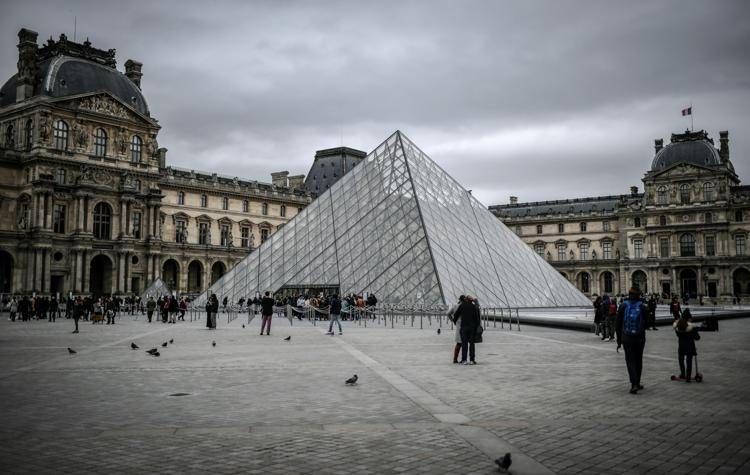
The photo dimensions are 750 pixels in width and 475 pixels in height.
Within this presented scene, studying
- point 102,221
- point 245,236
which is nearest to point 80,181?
point 102,221

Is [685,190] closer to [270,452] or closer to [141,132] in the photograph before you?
[141,132]

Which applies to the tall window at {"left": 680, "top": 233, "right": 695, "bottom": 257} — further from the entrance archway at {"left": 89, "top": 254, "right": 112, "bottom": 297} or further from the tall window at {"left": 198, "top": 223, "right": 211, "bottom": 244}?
the entrance archway at {"left": 89, "top": 254, "right": 112, "bottom": 297}

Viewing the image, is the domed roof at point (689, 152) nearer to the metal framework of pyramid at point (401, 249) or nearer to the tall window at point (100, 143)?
the metal framework of pyramid at point (401, 249)

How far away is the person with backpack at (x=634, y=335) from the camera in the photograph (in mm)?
7844

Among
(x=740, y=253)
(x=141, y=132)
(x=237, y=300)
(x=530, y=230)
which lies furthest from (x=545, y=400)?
(x=530, y=230)

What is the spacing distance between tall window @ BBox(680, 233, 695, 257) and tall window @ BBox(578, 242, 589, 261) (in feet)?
38.0

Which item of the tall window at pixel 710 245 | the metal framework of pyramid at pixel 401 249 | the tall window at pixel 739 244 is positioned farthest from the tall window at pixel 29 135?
the tall window at pixel 739 244

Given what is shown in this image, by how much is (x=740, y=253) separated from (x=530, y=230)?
24376mm

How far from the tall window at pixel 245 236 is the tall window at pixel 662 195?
4354 centimetres

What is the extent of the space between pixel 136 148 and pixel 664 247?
5379cm

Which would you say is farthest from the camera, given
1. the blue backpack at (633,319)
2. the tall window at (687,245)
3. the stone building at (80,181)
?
the tall window at (687,245)

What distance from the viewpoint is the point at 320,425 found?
5973 mm

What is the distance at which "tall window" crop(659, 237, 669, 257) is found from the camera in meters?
68.7

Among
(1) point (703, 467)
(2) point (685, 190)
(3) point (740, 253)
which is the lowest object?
(1) point (703, 467)
